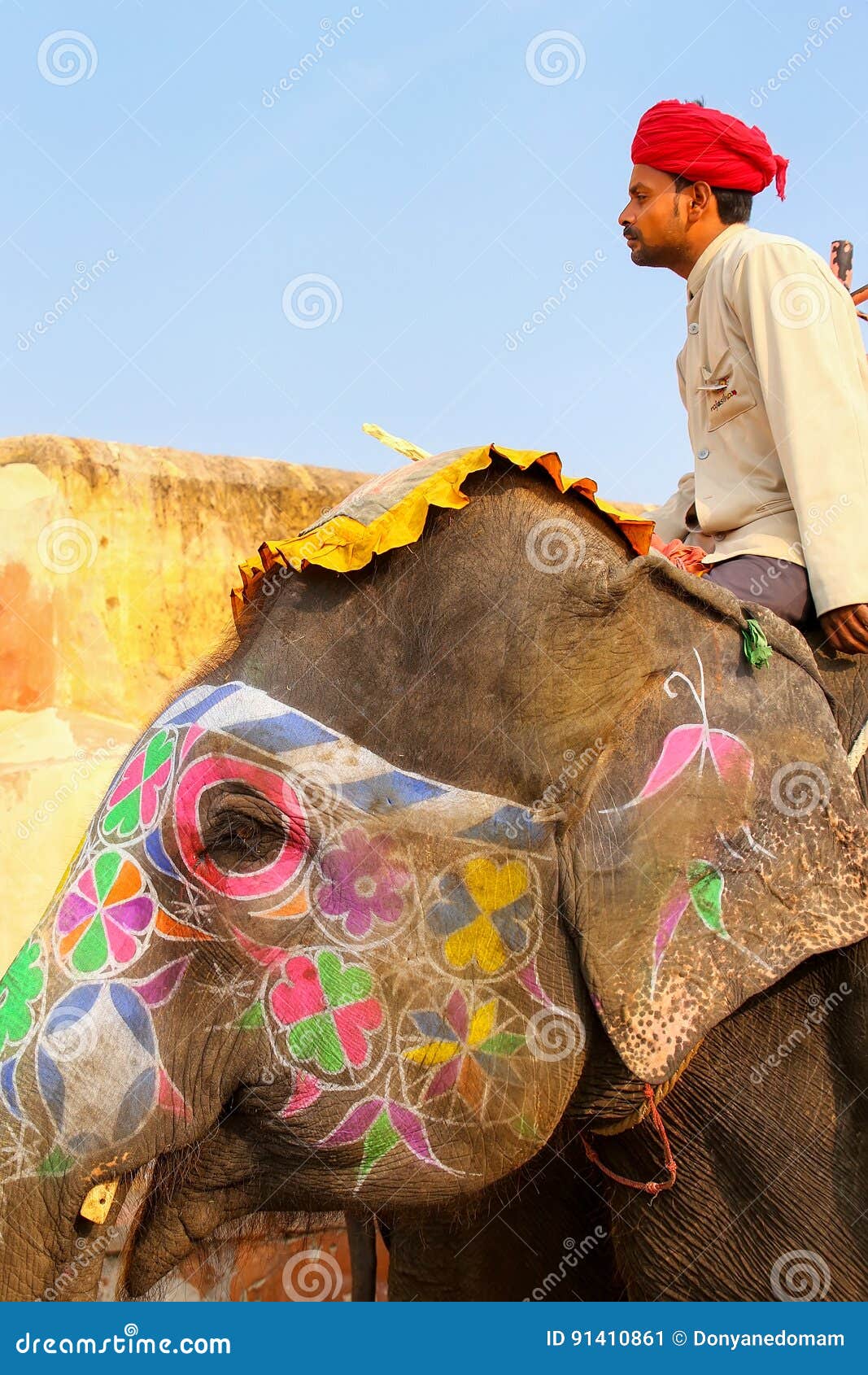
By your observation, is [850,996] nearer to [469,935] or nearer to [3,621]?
[469,935]

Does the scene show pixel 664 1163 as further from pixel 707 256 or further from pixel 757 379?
pixel 707 256

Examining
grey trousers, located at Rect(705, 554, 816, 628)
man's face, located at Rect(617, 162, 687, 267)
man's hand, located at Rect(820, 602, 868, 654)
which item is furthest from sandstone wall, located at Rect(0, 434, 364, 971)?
man's hand, located at Rect(820, 602, 868, 654)

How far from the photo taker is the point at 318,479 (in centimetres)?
742

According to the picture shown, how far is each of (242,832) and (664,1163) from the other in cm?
Result: 78

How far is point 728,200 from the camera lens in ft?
7.96

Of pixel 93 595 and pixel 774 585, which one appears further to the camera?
pixel 93 595

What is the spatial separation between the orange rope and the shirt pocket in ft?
3.75

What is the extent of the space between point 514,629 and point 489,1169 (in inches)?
28.1

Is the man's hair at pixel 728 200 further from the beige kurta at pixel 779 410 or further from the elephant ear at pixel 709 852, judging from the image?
the elephant ear at pixel 709 852

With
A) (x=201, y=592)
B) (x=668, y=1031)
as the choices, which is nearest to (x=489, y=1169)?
(x=668, y=1031)

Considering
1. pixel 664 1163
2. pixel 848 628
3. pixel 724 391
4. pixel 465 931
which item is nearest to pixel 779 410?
pixel 724 391

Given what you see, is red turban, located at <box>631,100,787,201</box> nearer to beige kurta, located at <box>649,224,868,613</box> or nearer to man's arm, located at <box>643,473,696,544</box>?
beige kurta, located at <box>649,224,868,613</box>

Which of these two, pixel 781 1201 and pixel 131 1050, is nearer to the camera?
pixel 131 1050

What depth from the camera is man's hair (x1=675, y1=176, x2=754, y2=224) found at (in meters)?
2.42
